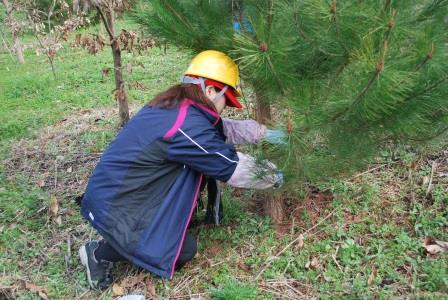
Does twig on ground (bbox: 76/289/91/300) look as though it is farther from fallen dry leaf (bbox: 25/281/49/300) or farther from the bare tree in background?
the bare tree in background

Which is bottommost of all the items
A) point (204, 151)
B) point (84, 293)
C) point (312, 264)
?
point (84, 293)

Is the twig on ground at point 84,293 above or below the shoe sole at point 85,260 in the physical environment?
below

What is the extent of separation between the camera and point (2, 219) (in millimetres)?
3391

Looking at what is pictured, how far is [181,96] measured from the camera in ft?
7.96

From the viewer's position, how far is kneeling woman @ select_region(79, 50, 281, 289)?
233 centimetres

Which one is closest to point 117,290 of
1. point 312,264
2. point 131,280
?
point 131,280

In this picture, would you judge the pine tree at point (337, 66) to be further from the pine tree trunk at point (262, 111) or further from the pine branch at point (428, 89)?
the pine tree trunk at point (262, 111)

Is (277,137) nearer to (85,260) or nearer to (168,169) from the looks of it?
(168,169)

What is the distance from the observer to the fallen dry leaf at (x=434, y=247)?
2.55m

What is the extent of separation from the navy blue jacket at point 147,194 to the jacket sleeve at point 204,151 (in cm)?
4

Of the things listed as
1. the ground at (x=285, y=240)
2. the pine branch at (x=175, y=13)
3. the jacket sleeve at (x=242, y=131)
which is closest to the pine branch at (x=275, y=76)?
the jacket sleeve at (x=242, y=131)

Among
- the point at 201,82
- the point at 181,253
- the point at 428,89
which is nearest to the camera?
the point at 428,89

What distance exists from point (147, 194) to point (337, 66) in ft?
3.88

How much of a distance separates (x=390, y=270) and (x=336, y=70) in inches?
43.4
